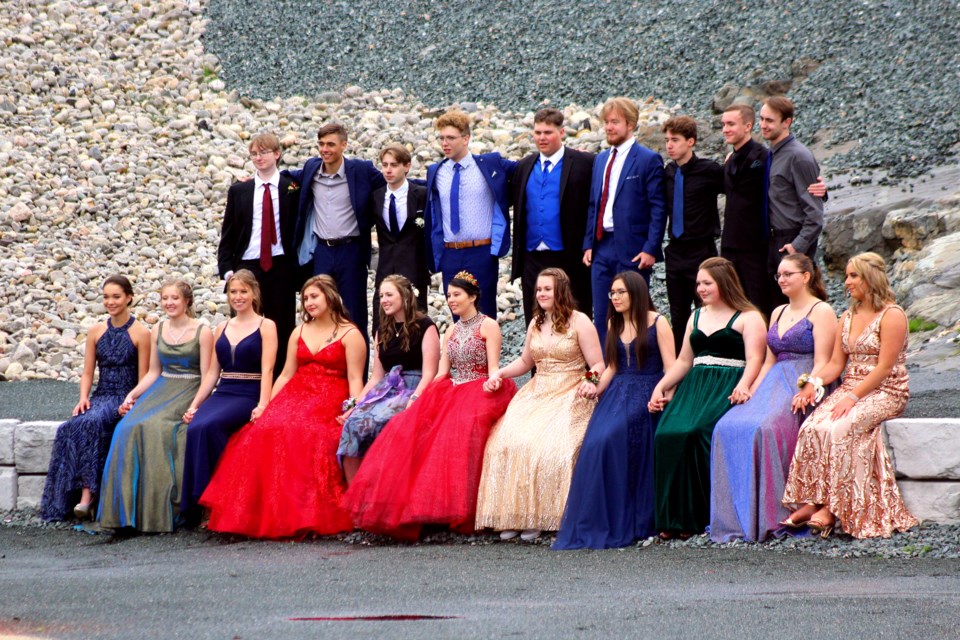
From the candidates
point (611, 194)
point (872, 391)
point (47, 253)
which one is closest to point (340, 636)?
point (872, 391)

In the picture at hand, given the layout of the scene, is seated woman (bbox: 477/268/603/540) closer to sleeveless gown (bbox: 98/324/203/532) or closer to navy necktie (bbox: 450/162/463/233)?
navy necktie (bbox: 450/162/463/233)

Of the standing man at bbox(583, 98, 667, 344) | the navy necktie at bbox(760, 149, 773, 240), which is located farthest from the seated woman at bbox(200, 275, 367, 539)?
the navy necktie at bbox(760, 149, 773, 240)

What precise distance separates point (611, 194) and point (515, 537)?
2.24 meters

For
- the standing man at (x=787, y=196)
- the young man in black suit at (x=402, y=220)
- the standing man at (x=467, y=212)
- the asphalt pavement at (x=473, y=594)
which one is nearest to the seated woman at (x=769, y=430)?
the asphalt pavement at (x=473, y=594)

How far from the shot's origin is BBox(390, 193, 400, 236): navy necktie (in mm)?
8086

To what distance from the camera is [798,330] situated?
257 inches

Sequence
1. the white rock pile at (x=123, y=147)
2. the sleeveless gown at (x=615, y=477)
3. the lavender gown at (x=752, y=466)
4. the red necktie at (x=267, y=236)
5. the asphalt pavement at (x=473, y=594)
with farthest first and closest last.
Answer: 1. the white rock pile at (x=123, y=147)
2. the red necktie at (x=267, y=236)
3. the sleeveless gown at (x=615, y=477)
4. the lavender gown at (x=752, y=466)
5. the asphalt pavement at (x=473, y=594)

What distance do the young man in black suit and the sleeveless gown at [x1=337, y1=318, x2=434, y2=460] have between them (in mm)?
614

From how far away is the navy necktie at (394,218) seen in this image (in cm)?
809

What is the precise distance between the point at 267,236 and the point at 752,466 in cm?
371

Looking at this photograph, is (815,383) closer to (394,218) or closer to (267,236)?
(394,218)

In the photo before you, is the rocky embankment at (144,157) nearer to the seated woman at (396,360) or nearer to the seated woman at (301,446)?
the seated woman at (396,360)

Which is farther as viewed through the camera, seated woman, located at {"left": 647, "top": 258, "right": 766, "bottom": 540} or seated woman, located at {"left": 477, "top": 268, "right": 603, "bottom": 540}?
seated woman, located at {"left": 477, "top": 268, "right": 603, "bottom": 540}

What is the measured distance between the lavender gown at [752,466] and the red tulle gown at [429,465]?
1313mm
